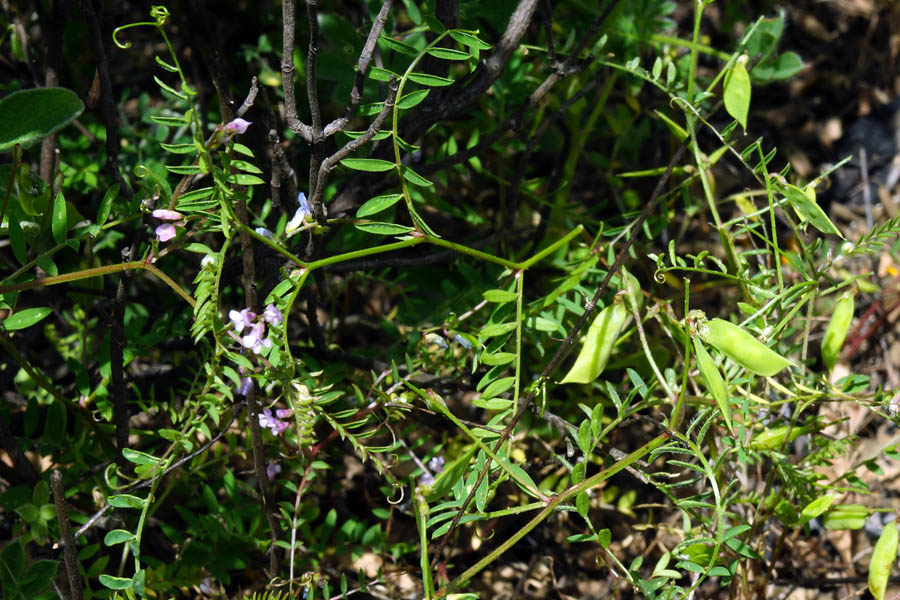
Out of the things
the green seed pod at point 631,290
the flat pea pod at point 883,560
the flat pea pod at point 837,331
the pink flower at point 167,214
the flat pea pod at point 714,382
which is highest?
the pink flower at point 167,214

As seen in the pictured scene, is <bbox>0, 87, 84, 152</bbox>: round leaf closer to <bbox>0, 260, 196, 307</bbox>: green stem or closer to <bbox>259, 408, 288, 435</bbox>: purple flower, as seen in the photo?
<bbox>0, 260, 196, 307</bbox>: green stem

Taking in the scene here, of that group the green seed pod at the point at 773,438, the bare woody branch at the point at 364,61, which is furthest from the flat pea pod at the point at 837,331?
the bare woody branch at the point at 364,61

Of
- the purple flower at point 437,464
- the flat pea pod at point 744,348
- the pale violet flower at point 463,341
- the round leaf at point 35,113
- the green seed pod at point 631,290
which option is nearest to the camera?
the flat pea pod at point 744,348

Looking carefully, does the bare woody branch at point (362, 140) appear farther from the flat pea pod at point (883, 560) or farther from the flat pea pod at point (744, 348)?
the flat pea pod at point (883, 560)

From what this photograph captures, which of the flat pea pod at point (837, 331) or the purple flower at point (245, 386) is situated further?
the flat pea pod at point (837, 331)

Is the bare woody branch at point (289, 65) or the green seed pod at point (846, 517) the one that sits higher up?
the bare woody branch at point (289, 65)

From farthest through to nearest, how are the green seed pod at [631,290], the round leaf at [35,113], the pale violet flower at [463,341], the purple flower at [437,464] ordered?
1. the purple flower at [437,464]
2. the pale violet flower at [463,341]
3. the green seed pod at [631,290]
4. the round leaf at [35,113]

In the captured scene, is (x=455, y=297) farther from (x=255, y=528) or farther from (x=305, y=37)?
(x=305, y=37)

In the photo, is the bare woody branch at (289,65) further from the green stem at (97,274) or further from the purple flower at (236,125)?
the green stem at (97,274)

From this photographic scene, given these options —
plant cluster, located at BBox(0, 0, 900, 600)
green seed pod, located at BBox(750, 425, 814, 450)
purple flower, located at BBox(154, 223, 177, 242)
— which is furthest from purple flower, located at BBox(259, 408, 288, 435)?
green seed pod, located at BBox(750, 425, 814, 450)
